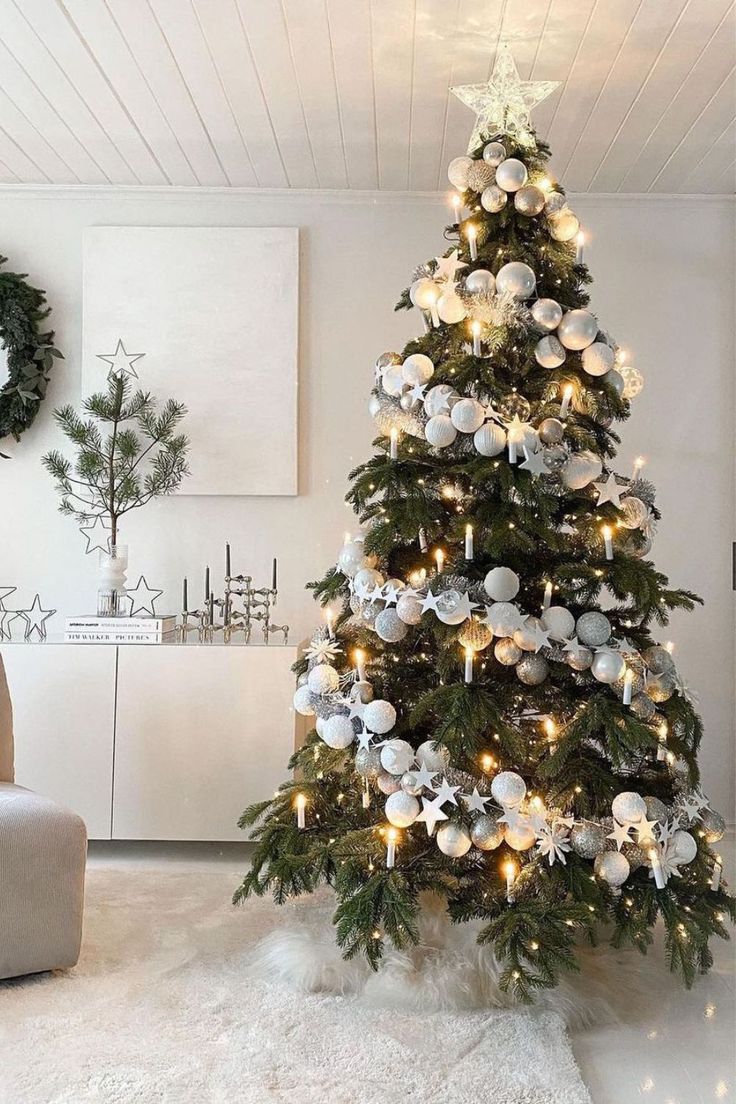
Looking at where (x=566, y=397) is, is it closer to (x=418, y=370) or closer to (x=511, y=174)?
(x=418, y=370)

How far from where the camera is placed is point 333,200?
A: 12.8 feet

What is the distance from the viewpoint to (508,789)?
2193 millimetres

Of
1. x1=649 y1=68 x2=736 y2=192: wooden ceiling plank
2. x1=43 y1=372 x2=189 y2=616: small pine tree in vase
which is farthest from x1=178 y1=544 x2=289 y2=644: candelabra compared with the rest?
x1=649 y1=68 x2=736 y2=192: wooden ceiling plank

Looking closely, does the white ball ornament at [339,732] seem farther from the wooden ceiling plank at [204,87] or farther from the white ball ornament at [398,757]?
the wooden ceiling plank at [204,87]

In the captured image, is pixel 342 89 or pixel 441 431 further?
pixel 342 89

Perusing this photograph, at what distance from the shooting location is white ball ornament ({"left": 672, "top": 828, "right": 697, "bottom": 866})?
222cm

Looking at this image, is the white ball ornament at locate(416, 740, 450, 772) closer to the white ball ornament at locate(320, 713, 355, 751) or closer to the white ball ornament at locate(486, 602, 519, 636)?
the white ball ornament at locate(320, 713, 355, 751)

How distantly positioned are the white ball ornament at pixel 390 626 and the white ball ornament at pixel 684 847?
75cm

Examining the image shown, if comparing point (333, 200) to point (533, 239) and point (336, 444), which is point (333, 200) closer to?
point (336, 444)

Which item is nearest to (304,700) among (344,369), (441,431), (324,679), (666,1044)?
(324,679)

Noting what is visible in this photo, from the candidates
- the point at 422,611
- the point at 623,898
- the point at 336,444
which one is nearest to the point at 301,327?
the point at 336,444

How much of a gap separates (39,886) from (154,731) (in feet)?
3.60

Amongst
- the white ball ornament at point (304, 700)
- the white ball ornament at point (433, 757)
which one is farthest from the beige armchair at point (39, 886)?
the white ball ornament at point (433, 757)

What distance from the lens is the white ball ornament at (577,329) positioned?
7.87ft
